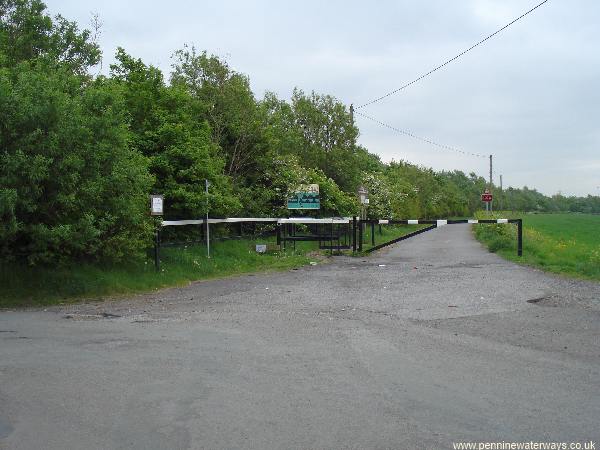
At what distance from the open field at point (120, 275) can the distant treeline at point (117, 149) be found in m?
0.35

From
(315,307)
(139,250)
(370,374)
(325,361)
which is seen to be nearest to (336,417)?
(370,374)

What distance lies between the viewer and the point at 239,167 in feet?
81.2

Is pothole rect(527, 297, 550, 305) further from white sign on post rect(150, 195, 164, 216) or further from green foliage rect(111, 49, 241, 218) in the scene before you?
green foliage rect(111, 49, 241, 218)

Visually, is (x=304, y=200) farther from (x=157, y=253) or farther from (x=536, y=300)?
(x=536, y=300)

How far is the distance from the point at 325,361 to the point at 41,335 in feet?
13.1

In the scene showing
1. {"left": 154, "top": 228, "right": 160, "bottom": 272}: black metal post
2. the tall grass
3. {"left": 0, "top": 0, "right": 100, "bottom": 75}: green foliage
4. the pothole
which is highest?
{"left": 0, "top": 0, "right": 100, "bottom": 75}: green foliage

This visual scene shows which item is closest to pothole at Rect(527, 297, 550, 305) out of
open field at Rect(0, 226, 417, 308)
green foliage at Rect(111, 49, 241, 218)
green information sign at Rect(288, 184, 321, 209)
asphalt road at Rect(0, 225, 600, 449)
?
asphalt road at Rect(0, 225, 600, 449)

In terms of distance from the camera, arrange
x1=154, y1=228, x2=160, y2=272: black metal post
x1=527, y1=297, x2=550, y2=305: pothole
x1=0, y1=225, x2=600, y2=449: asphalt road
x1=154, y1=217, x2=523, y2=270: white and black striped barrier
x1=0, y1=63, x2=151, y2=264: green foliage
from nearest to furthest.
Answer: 1. x1=0, y1=225, x2=600, y2=449: asphalt road
2. x1=527, y1=297, x2=550, y2=305: pothole
3. x1=0, y1=63, x2=151, y2=264: green foliage
4. x1=154, y1=228, x2=160, y2=272: black metal post
5. x1=154, y1=217, x2=523, y2=270: white and black striped barrier

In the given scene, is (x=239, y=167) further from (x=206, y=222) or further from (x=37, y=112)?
(x=37, y=112)

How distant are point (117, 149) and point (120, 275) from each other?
271cm

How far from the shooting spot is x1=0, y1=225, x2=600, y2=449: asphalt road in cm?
471

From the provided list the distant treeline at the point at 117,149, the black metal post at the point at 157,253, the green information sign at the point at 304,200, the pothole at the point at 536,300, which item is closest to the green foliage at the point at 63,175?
the distant treeline at the point at 117,149

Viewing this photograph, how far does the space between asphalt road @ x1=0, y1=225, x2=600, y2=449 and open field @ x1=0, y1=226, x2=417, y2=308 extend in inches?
55.0

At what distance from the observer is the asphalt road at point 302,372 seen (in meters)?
4.71
